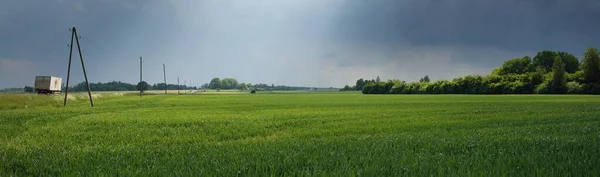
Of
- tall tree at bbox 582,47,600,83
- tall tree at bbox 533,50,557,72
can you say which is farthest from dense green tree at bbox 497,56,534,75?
tall tree at bbox 582,47,600,83

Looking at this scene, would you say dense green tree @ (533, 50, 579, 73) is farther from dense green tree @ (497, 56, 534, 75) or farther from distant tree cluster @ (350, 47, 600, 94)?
dense green tree @ (497, 56, 534, 75)

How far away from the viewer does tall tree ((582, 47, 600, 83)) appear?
9694 cm

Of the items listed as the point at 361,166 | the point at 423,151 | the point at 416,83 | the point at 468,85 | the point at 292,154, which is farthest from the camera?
the point at 416,83

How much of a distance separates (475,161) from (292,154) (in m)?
3.39

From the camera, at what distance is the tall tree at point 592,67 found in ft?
318

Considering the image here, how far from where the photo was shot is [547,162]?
7695 mm

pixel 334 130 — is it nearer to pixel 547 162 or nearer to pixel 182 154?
pixel 182 154

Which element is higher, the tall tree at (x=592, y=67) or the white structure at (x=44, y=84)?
the tall tree at (x=592, y=67)

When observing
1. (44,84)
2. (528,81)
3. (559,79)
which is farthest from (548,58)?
(44,84)

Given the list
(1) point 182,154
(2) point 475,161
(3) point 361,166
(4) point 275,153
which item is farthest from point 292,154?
(2) point 475,161

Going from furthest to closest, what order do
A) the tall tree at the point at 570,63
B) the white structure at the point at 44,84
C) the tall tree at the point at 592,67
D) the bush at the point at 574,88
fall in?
the tall tree at the point at 570,63
the tall tree at the point at 592,67
the bush at the point at 574,88
the white structure at the point at 44,84

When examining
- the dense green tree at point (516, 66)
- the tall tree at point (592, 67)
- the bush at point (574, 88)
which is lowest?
the bush at point (574, 88)

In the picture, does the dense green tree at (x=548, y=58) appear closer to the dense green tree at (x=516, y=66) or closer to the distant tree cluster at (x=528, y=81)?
the distant tree cluster at (x=528, y=81)

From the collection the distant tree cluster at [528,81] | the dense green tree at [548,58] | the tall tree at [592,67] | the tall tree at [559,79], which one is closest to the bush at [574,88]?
the distant tree cluster at [528,81]
